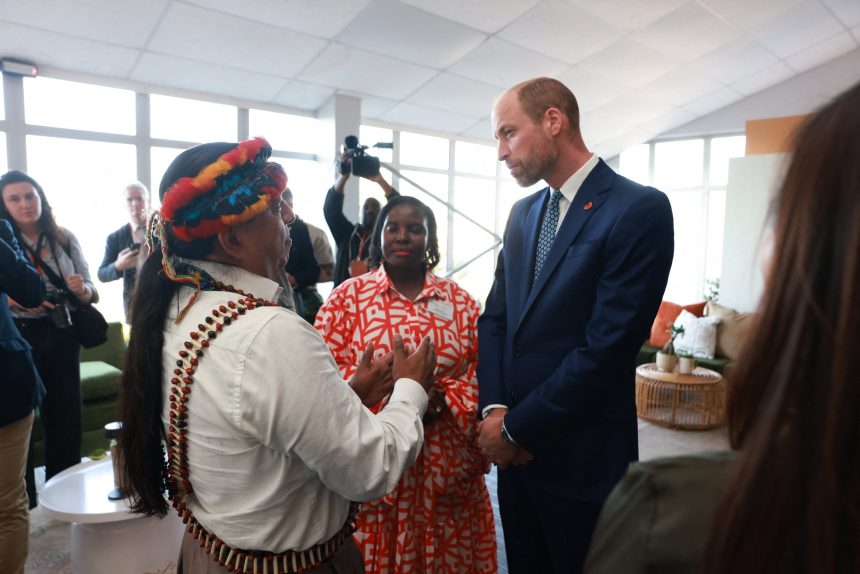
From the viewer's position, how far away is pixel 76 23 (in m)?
3.85

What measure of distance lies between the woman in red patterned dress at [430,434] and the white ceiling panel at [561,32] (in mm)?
3944

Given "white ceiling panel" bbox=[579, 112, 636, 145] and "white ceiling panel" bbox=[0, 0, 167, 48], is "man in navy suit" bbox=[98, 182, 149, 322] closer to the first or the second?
"white ceiling panel" bbox=[0, 0, 167, 48]

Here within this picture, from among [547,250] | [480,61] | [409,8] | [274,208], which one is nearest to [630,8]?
[480,61]

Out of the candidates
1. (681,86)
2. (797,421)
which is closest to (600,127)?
→ (681,86)

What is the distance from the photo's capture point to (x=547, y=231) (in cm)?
149

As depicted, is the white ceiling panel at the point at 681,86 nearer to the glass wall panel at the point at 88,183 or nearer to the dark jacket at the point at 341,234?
the dark jacket at the point at 341,234

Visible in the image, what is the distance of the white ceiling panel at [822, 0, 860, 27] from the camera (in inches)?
227

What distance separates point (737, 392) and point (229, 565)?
0.92 metres

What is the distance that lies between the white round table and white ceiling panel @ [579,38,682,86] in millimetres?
5736

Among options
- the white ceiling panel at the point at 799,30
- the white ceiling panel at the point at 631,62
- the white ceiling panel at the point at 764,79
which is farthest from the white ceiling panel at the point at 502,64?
the white ceiling panel at the point at 764,79

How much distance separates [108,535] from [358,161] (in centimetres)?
215

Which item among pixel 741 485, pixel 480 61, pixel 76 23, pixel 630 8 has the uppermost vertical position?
pixel 630 8

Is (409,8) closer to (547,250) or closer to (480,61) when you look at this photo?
(480,61)

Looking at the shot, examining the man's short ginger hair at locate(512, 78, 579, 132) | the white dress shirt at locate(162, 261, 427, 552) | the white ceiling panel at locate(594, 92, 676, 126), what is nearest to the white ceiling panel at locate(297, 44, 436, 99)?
the white ceiling panel at locate(594, 92, 676, 126)
